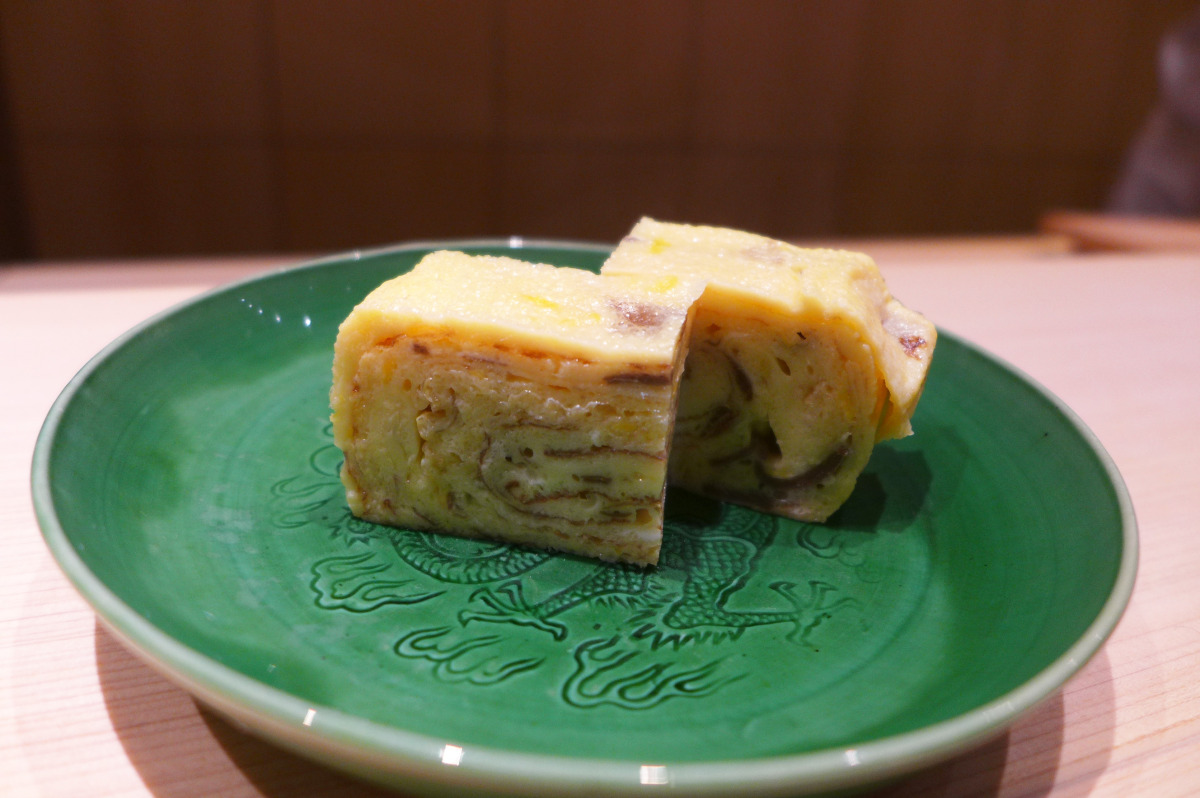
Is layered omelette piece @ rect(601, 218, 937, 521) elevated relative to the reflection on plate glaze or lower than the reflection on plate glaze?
elevated

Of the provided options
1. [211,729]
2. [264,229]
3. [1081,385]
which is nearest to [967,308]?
[1081,385]

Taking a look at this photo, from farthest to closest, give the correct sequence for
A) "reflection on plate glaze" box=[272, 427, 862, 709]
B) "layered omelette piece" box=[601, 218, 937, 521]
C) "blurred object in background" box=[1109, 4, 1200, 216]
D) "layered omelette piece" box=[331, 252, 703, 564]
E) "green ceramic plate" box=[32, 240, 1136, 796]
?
"blurred object in background" box=[1109, 4, 1200, 216] < "layered omelette piece" box=[601, 218, 937, 521] < "layered omelette piece" box=[331, 252, 703, 564] < "reflection on plate glaze" box=[272, 427, 862, 709] < "green ceramic plate" box=[32, 240, 1136, 796]

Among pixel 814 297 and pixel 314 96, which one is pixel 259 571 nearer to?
pixel 814 297

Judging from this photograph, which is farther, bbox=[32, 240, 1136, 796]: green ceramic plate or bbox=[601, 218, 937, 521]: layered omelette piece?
bbox=[601, 218, 937, 521]: layered omelette piece

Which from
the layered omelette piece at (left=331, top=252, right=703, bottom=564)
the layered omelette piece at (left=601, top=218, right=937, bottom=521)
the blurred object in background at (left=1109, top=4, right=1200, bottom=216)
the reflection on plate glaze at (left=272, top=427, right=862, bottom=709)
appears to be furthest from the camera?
the blurred object in background at (left=1109, top=4, right=1200, bottom=216)

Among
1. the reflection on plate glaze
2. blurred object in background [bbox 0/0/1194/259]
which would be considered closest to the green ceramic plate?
the reflection on plate glaze

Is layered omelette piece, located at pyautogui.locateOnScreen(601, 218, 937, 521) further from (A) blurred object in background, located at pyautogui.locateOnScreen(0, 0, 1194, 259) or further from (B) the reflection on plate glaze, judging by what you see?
(A) blurred object in background, located at pyautogui.locateOnScreen(0, 0, 1194, 259)

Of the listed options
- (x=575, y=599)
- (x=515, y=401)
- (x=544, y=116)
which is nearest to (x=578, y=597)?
(x=575, y=599)
